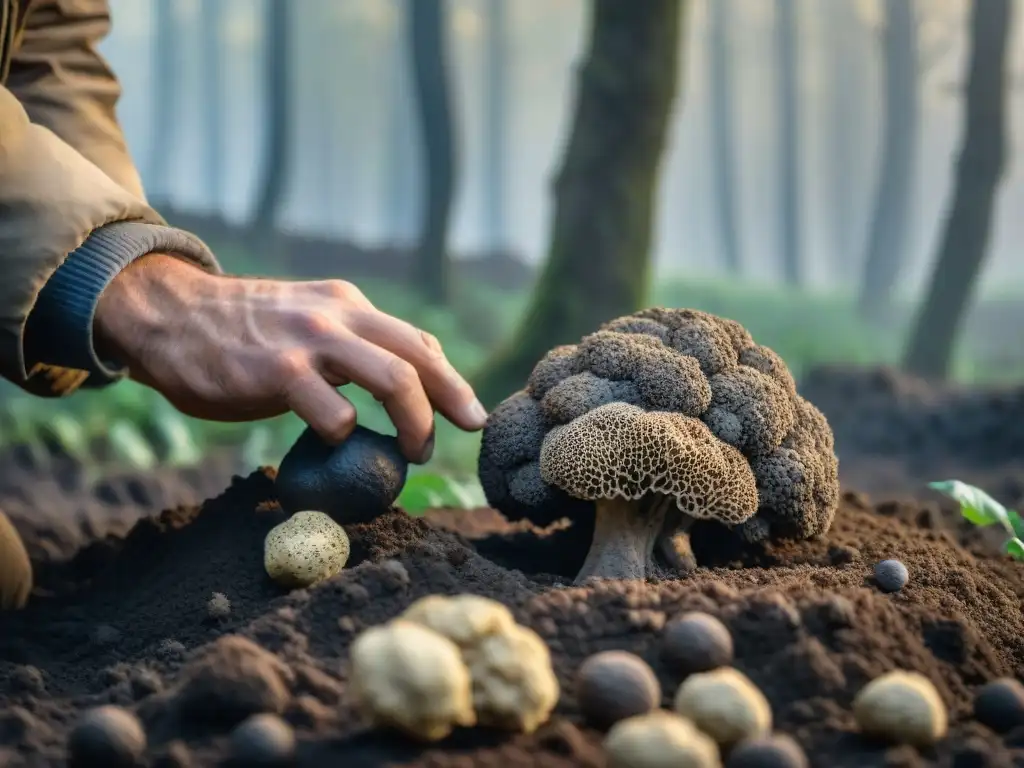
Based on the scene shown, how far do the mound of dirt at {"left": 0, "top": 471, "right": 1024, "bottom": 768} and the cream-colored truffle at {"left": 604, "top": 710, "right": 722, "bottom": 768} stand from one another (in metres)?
0.08

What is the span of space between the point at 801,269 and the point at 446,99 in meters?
11.0

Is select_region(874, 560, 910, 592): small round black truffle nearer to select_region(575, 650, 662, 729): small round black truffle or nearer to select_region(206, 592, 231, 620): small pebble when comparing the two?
select_region(575, 650, 662, 729): small round black truffle

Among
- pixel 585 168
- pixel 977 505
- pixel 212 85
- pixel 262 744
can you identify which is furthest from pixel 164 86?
pixel 262 744

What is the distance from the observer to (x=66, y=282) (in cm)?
216

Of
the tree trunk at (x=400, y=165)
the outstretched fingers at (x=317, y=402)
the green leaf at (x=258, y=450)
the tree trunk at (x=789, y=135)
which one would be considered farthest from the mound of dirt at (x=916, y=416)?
the tree trunk at (x=400, y=165)

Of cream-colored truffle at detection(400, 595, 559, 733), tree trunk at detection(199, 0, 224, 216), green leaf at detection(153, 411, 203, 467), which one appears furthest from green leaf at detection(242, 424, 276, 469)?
tree trunk at detection(199, 0, 224, 216)

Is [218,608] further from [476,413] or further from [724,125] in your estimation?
[724,125]

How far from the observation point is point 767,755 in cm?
124

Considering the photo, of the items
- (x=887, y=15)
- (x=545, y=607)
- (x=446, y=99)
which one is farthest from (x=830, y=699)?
(x=887, y=15)

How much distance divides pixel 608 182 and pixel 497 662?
4309 millimetres

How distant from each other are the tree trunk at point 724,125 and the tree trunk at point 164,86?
9.94m

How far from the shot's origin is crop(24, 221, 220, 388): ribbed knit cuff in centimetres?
216

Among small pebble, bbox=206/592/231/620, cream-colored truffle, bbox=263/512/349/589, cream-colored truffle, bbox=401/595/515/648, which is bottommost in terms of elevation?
small pebble, bbox=206/592/231/620

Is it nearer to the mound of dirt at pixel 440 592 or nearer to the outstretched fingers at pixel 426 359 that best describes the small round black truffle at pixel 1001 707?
the mound of dirt at pixel 440 592
